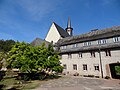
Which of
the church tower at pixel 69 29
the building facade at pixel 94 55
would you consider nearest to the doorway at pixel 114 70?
the building facade at pixel 94 55

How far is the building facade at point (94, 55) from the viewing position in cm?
2434

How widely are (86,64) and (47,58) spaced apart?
9.86 m

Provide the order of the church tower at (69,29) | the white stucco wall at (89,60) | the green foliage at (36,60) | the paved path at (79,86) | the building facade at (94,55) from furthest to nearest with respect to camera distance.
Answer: the church tower at (69,29) → the building facade at (94,55) → the white stucco wall at (89,60) → the green foliage at (36,60) → the paved path at (79,86)

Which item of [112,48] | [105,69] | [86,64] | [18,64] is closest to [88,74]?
[86,64]

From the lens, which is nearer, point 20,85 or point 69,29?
point 20,85

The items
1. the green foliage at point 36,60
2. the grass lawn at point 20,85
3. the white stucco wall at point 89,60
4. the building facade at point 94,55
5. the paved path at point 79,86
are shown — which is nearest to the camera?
the paved path at point 79,86

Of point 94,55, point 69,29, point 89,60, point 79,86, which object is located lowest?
point 79,86

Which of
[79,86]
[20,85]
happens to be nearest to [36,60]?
[20,85]

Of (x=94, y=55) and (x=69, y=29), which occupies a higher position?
(x=69, y=29)

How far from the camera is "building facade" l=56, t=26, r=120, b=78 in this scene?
24344 millimetres

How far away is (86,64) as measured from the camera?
27625 millimetres

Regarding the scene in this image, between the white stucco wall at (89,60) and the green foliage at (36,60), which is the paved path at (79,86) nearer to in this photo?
the green foliage at (36,60)

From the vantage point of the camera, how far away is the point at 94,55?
26641 mm

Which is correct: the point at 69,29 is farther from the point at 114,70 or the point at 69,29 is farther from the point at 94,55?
the point at 94,55
